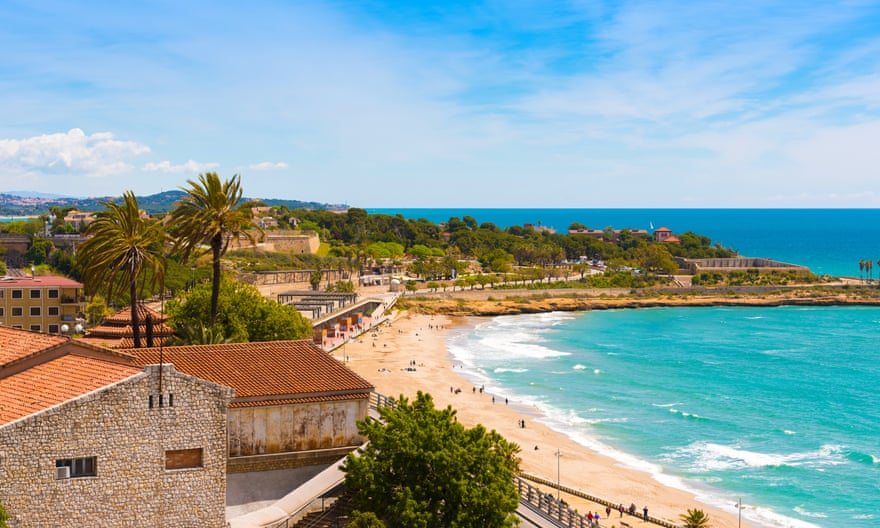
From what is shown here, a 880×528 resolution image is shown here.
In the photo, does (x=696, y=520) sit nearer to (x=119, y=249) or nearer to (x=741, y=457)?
(x=741, y=457)

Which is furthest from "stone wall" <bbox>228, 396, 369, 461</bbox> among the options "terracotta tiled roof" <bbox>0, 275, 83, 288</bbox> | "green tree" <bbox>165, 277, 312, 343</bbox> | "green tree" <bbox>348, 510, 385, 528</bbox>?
"terracotta tiled roof" <bbox>0, 275, 83, 288</bbox>

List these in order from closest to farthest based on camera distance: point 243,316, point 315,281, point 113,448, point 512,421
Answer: point 113,448, point 243,316, point 512,421, point 315,281

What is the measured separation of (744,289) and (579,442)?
102 m

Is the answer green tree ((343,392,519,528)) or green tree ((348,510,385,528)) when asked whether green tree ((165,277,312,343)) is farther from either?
green tree ((348,510,385,528))

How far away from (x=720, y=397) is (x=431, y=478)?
159ft

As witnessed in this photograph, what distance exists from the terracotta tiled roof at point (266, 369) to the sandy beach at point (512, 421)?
15.6 metres

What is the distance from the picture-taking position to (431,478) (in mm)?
21656

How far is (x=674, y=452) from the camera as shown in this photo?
158 feet

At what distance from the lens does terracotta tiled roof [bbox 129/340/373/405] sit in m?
26.1

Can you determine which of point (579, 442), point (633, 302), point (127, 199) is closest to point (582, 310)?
point (633, 302)

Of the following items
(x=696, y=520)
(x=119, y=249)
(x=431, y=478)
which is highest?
(x=119, y=249)

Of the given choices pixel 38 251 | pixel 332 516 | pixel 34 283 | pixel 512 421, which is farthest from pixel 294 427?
pixel 38 251

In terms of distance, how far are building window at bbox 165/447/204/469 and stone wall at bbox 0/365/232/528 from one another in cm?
12

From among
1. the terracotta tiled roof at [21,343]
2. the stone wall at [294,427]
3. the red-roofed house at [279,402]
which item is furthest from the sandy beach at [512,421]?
the terracotta tiled roof at [21,343]
